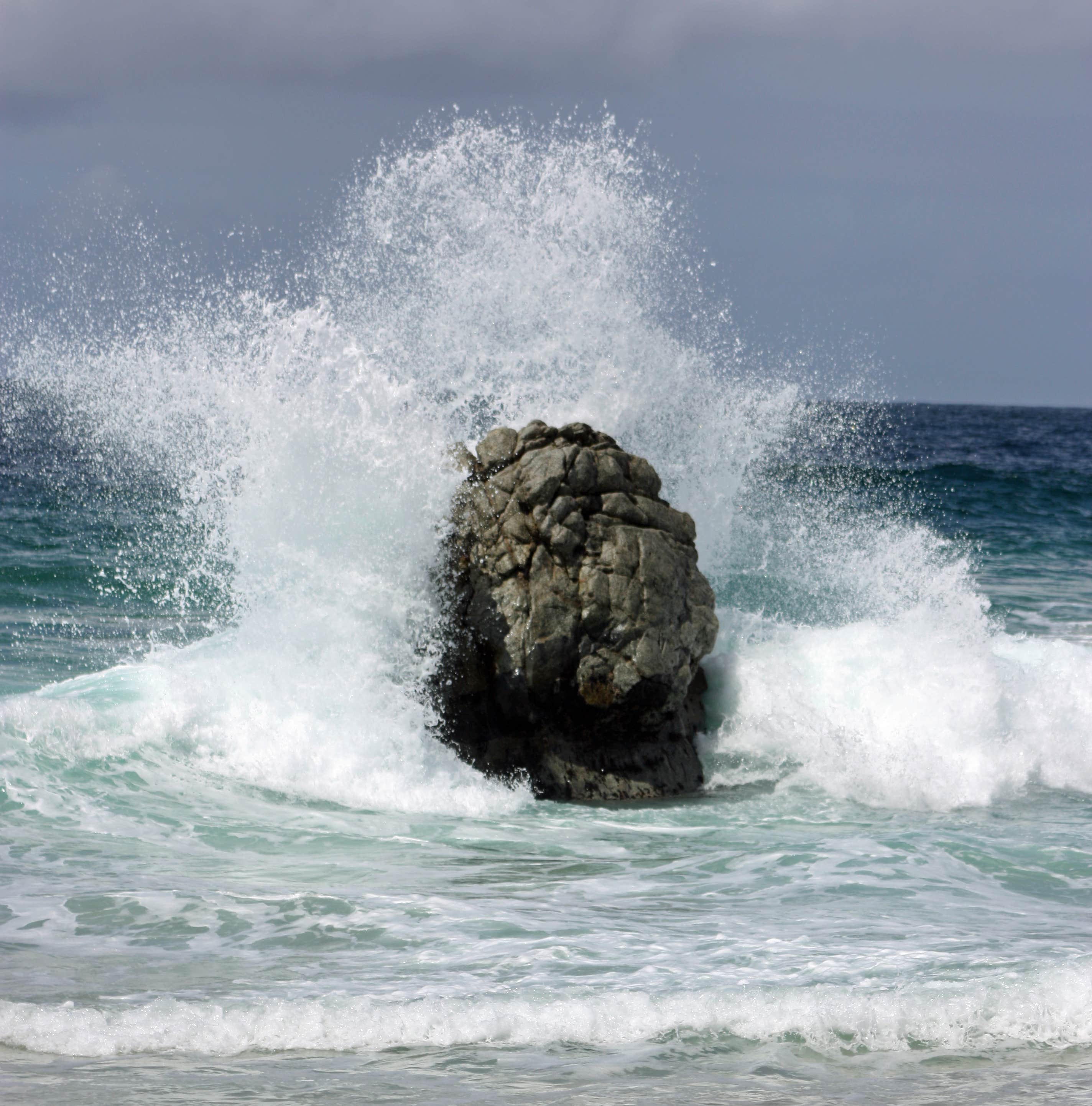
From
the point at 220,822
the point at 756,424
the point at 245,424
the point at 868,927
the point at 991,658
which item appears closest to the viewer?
the point at 868,927

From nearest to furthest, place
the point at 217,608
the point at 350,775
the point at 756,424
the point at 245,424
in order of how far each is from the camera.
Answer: the point at 350,775 < the point at 245,424 < the point at 756,424 < the point at 217,608

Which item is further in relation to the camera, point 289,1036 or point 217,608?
point 217,608

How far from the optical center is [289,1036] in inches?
131

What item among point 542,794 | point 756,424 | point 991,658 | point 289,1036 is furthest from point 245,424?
point 991,658

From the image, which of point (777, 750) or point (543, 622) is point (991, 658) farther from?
point (543, 622)

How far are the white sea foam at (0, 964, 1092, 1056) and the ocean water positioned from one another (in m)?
0.01

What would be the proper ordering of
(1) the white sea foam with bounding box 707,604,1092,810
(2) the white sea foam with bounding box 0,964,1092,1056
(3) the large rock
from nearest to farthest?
(2) the white sea foam with bounding box 0,964,1092,1056 < (3) the large rock < (1) the white sea foam with bounding box 707,604,1092,810

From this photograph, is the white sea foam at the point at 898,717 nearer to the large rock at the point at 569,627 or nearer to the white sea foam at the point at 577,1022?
the large rock at the point at 569,627

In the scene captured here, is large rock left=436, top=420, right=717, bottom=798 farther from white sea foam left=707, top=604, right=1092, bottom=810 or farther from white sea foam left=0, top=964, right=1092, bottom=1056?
white sea foam left=0, top=964, right=1092, bottom=1056

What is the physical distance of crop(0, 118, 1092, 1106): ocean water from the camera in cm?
332

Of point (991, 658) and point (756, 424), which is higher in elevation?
point (756, 424)

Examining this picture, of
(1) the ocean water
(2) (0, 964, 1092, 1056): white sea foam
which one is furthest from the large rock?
(2) (0, 964, 1092, 1056): white sea foam

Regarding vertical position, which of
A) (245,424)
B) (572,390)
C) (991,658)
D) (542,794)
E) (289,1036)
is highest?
(572,390)

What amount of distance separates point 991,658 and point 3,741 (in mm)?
5875
